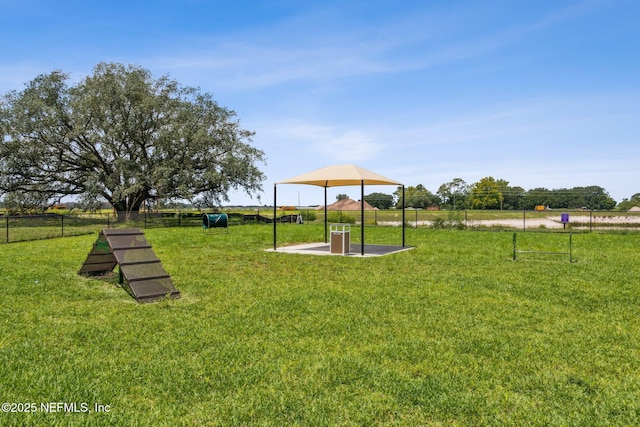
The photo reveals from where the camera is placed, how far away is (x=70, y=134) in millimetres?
27875

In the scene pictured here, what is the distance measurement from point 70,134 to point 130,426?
30068 mm

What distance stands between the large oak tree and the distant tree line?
14.5m

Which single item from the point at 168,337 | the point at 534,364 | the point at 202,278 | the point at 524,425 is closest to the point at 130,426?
the point at 168,337

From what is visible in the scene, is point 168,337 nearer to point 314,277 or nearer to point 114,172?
point 314,277

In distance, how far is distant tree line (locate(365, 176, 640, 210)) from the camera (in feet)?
111

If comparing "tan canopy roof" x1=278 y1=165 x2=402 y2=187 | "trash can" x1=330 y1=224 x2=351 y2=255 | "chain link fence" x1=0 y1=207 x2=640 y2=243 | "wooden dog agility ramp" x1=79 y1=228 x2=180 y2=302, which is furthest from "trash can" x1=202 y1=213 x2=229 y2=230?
"wooden dog agility ramp" x1=79 y1=228 x2=180 y2=302

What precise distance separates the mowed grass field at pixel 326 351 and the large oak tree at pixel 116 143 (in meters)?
22.0

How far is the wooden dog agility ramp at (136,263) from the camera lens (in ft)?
21.8

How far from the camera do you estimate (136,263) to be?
7176mm

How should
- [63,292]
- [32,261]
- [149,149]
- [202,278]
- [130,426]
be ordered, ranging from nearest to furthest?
[130,426] → [63,292] → [202,278] → [32,261] → [149,149]

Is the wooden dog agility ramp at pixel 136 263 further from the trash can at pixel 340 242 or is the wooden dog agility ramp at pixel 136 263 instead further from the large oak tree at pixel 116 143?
the large oak tree at pixel 116 143

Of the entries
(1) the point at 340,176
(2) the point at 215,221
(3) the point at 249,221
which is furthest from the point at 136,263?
(3) the point at 249,221

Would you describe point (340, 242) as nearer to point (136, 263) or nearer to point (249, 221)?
point (136, 263)

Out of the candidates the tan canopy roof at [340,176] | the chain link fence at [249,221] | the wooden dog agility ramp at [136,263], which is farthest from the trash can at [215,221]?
the wooden dog agility ramp at [136,263]
